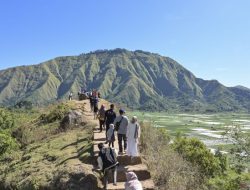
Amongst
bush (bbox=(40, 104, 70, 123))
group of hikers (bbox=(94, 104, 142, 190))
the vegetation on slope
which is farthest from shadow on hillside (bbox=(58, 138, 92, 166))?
bush (bbox=(40, 104, 70, 123))

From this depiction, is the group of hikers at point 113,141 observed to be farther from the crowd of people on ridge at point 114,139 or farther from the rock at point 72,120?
the rock at point 72,120

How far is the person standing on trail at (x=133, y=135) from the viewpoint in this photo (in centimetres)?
1738

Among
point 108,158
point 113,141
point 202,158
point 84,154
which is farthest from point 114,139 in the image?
point 202,158

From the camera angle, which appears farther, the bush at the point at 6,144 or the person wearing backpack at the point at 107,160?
the bush at the point at 6,144

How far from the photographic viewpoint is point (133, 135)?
1742 cm

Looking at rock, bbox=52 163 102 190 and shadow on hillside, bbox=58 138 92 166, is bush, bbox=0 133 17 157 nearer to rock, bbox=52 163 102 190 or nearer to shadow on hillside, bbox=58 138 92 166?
shadow on hillside, bbox=58 138 92 166

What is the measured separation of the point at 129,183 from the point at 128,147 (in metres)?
6.15

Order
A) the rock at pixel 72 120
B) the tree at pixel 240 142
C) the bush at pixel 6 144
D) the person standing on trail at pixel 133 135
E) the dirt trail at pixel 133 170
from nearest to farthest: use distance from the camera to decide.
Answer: the dirt trail at pixel 133 170 → the person standing on trail at pixel 133 135 → the rock at pixel 72 120 → the tree at pixel 240 142 → the bush at pixel 6 144

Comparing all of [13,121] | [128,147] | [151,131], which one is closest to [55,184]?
[128,147]

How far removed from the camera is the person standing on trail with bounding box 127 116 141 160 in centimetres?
1738

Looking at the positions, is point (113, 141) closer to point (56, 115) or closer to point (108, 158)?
point (108, 158)

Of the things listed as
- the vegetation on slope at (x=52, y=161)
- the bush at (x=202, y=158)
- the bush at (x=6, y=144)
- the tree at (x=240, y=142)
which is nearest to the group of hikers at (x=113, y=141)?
the vegetation on slope at (x=52, y=161)

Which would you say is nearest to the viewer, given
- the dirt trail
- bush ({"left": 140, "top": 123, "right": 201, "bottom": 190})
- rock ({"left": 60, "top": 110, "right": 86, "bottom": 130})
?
the dirt trail

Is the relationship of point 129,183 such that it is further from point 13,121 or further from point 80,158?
point 13,121
